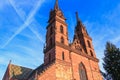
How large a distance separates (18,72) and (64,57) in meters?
16.9

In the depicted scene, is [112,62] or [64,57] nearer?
[112,62]

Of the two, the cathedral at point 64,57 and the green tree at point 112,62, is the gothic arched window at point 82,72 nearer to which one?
the cathedral at point 64,57

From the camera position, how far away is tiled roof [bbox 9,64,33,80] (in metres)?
35.5


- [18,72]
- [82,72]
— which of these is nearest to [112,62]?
[82,72]

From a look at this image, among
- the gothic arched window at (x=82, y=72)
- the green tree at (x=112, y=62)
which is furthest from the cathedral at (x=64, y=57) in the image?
the green tree at (x=112, y=62)

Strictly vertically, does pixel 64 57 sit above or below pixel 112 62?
A: above

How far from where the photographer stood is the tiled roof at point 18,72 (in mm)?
35525

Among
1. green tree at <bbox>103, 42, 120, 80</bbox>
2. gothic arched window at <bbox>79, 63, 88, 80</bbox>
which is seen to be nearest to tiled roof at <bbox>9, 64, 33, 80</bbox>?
gothic arched window at <bbox>79, 63, 88, 80</bbox>

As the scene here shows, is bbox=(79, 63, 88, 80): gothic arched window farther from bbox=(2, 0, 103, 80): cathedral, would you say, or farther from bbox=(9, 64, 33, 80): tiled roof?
bbox=(9, 64, 33, 80): tiled roof

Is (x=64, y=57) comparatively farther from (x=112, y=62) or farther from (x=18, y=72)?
(x=18, y=72)

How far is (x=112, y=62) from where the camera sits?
2148 cm

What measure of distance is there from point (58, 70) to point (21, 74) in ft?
55.2

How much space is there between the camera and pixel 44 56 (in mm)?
28484

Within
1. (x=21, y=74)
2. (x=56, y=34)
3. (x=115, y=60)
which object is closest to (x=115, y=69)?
(x=115, y=60)
